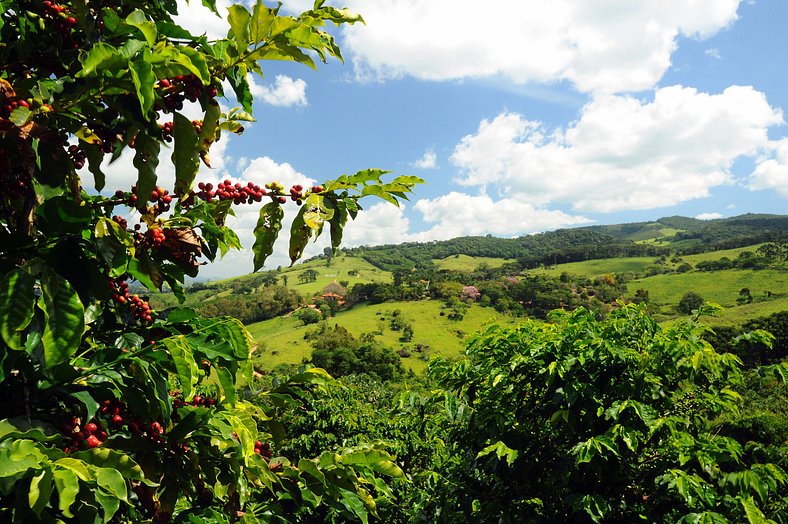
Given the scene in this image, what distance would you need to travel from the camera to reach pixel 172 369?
2252mm

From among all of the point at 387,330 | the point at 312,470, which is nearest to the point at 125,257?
the point at 312,470

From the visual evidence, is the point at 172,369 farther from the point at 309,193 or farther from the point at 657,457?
the point at 657,457

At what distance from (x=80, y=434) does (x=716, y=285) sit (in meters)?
141

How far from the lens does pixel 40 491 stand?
1558 mm

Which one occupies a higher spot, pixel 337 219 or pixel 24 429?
pixel 337 219

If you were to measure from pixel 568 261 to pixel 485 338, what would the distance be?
191 metres

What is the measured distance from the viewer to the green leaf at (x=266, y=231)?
2.47m

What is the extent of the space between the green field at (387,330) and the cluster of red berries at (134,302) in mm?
86562

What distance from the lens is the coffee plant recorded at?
1.72 metres

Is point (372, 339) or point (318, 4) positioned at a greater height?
point (318, 4)

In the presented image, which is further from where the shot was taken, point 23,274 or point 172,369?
point 172,369

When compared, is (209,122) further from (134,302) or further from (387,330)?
(387,330)

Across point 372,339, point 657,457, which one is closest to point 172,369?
point 657,457

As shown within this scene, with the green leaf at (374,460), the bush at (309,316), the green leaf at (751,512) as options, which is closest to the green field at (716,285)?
the bush at (309,316)
